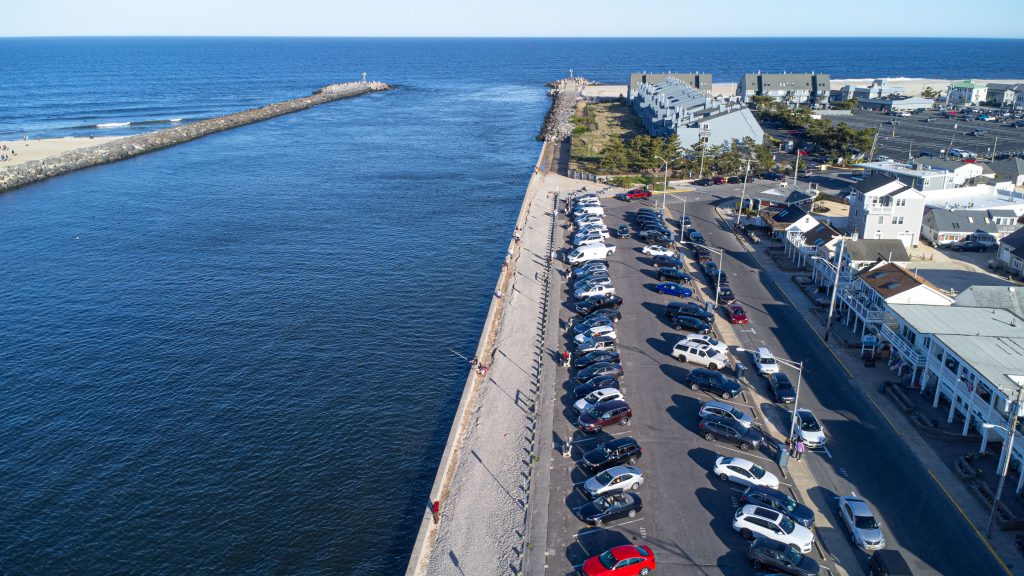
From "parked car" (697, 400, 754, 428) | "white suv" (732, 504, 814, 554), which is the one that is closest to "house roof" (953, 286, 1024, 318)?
"parked car" (697, 400, 754, 428)

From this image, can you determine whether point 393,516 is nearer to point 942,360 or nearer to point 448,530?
point 448,530

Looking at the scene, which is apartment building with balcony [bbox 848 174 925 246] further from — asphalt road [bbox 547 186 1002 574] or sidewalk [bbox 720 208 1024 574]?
asphalt road [bbox 547 186 1002 574]

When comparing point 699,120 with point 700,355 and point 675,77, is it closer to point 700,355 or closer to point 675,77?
point 675,77

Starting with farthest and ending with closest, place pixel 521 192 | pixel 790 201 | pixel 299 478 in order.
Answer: pixel 521 192, pixel 790 201, pixel 299 478


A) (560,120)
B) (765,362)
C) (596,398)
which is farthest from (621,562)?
(560,120)

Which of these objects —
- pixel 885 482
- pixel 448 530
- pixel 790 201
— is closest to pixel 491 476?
pixel 448 530
